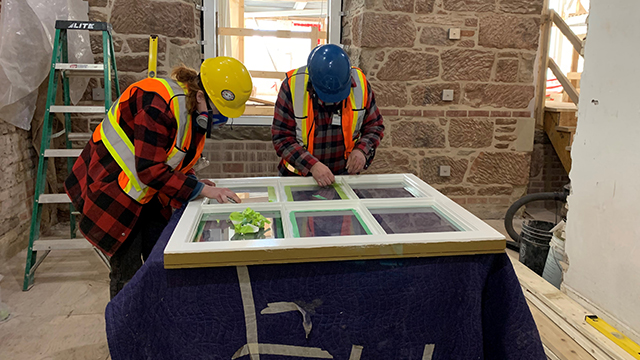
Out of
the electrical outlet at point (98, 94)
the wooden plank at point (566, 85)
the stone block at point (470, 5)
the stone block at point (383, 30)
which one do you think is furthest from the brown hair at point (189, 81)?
the wooden plank at point (566, 85)

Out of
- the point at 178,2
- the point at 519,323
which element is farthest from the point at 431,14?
the point at 519,323

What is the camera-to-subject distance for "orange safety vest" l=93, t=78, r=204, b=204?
5.20 ft

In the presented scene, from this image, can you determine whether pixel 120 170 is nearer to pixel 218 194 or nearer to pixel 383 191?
pixel 218 194

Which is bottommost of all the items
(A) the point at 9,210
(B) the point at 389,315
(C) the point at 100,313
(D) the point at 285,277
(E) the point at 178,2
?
(C) the point at 100,313

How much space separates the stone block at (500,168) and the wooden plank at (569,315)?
1978 mm

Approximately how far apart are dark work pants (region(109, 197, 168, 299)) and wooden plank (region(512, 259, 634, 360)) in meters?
1.83

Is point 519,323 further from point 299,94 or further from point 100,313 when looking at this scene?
point 100,313

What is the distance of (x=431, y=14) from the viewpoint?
A: 3998 mm

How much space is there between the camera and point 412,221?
1417mm

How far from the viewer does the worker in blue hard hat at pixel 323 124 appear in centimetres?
219

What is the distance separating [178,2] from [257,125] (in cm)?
123

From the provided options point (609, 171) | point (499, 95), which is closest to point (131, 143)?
point (609, 171)

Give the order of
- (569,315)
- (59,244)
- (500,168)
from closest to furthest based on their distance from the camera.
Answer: (569,315), (59,244), (500,168)

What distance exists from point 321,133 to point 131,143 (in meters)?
0.97
